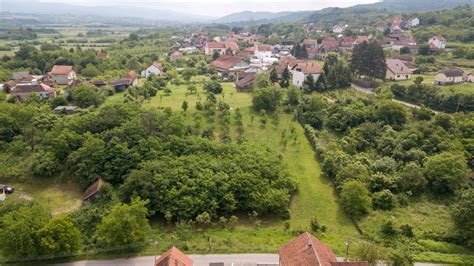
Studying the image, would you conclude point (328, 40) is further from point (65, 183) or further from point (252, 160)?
point (65, 183)

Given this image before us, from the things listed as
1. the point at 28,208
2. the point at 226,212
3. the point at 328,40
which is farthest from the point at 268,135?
the point at 328,40

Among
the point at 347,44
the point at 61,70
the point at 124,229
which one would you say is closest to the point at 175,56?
the point at 61,70

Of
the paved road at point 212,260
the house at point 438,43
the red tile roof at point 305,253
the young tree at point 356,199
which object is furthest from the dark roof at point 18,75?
the house at point 438,43

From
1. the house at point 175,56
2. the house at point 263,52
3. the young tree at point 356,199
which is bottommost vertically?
the young tree at point 356,199

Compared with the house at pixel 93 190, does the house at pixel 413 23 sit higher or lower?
higher

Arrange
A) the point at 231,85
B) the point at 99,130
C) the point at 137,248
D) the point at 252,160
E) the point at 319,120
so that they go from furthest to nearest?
1. the point at 231,85
2. the point at 319,120
3. the point at 99,130
4. the point at 252,160
5. the point at 137,248

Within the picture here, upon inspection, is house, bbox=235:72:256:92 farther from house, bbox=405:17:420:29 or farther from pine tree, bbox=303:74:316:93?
house, bbox=405:17:420:29

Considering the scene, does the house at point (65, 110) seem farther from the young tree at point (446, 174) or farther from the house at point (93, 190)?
the young tree at point (446, 174)
